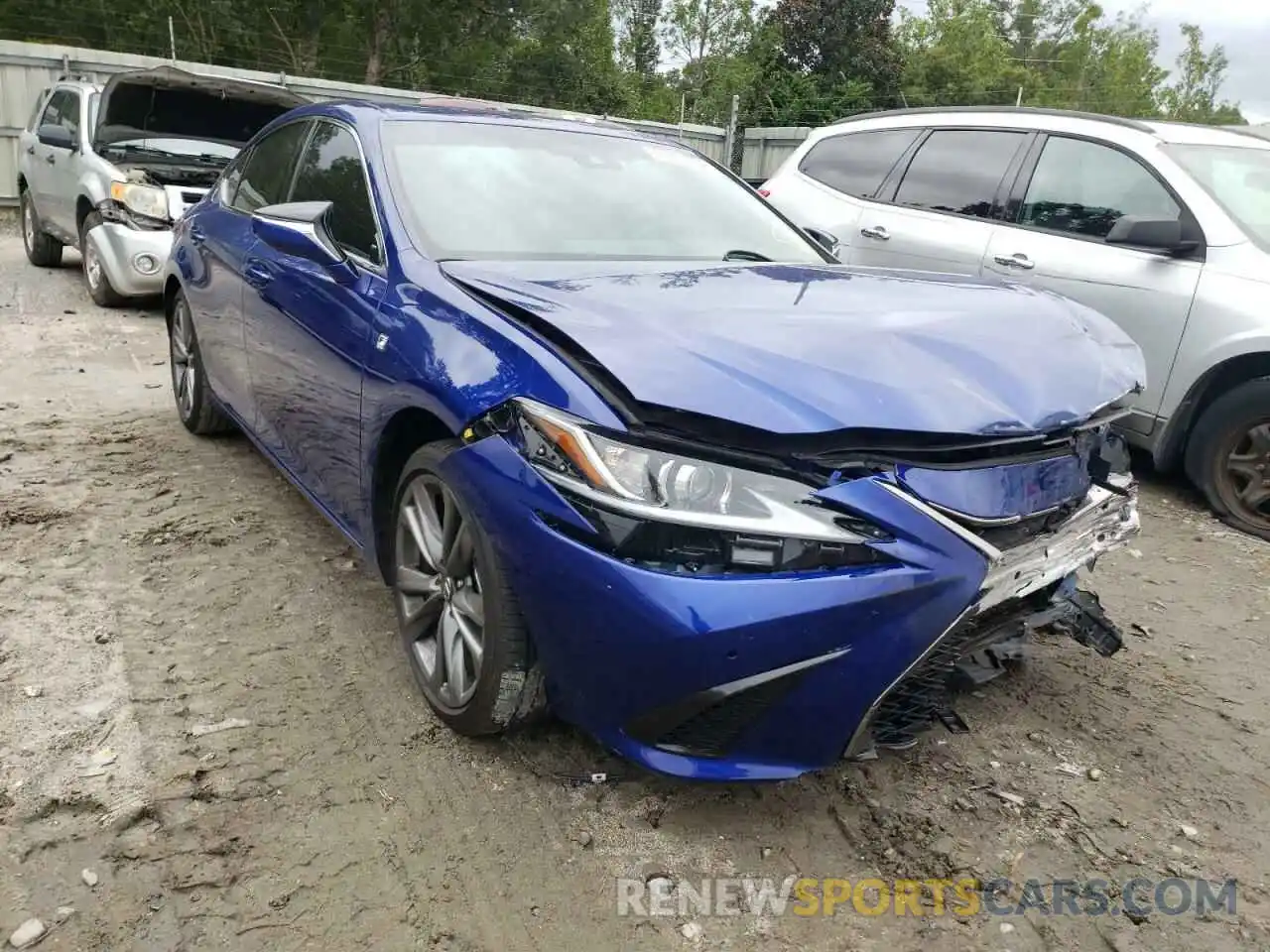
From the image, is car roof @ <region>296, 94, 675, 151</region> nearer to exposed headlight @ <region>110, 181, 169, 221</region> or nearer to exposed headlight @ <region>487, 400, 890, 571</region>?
exposed headlight @ <region>487, 400, 890, 571</region>

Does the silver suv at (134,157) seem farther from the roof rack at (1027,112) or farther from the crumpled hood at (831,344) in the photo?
the crumpled hood at (831,344)

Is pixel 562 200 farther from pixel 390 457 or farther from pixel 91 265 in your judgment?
pixel 91 265

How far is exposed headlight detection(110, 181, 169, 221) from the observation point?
718 centimetres

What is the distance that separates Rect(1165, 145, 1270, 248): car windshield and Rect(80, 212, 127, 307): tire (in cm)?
736

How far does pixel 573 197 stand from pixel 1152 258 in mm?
3104

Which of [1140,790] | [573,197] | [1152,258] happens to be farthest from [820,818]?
[1152,258]

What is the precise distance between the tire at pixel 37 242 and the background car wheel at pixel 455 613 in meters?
8.66

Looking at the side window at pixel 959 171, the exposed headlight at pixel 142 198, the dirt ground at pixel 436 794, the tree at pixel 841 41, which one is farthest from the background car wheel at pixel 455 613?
the tree at pixel 841 41

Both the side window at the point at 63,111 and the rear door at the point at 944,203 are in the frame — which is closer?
the rear door at the point at 944,203

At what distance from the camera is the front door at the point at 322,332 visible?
2873mm

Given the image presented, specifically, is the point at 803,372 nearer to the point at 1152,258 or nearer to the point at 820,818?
the point at 820,818

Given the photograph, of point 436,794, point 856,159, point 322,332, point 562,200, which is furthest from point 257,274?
point 856,159

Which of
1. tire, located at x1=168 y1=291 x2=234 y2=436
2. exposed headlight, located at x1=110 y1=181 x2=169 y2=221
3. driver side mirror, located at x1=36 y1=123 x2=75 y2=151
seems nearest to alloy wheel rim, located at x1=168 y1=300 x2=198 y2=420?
tire, located at x1=168 y1=291 x2=234 y2=436

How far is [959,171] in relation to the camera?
19.1ft
